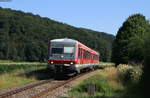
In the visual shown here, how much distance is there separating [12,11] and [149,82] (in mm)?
101185

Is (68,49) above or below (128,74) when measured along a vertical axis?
above

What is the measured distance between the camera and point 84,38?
91.6 m

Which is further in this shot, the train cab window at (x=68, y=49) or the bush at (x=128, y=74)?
the train cab window at (x=68, y=49)

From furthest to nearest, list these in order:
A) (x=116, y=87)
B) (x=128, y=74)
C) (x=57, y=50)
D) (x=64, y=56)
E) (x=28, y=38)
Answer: (x=28, y=38) → (x=57, y=50) → (x=64, y=56) → (x=128, y=74) → (x=116, y=87)

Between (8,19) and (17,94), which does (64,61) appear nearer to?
(17,94)

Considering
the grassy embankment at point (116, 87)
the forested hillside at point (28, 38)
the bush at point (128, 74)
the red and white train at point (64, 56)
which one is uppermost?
the forested hillside at point (28, 38)

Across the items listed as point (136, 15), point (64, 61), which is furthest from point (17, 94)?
point (136, 15)

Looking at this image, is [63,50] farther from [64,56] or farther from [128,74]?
[128,74]

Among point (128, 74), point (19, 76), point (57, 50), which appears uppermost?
point (57, 50)

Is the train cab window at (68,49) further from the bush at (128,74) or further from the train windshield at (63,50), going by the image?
the bush at (128,74)

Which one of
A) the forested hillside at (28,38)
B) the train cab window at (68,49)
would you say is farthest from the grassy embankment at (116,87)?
the forested hillside at (28,38)

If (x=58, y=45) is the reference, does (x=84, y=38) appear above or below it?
above

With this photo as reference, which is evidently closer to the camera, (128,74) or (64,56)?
(128,74)

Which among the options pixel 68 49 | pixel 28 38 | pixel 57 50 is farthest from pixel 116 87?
pixel 28 38
